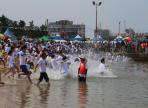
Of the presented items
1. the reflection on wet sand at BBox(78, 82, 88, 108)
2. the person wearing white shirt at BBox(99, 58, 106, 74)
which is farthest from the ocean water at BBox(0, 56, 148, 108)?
the person wearing white shirt at BBox(99, 58, 106, 74)

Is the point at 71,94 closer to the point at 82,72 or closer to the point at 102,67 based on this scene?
the point at 82,72

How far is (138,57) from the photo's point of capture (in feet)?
198

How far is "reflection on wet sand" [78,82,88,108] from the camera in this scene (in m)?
17.4

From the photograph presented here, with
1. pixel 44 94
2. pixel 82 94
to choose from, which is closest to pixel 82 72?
pixel 82 94

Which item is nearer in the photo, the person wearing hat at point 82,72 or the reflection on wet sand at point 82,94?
the reflection on wet sand at point 82,94

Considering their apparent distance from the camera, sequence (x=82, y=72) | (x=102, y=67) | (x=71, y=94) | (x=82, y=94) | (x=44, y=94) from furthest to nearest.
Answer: (x=102, y=67) < (x=82, y=72) < (x=82, y=94) < (x=71, y=94) < (x=44, y=94)

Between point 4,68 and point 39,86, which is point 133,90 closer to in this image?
point 39,86

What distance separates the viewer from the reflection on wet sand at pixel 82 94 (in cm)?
1742

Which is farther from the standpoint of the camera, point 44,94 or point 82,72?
point 82,72

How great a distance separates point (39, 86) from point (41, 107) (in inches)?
270

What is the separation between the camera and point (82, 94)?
20.3 meters

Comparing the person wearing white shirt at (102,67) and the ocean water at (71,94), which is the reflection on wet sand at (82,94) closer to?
the ocean water at (71,94)

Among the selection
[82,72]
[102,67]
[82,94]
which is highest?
[102,67]

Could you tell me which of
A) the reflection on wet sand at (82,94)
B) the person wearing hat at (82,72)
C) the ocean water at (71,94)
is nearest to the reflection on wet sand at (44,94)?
the ocean water at (71,94)
